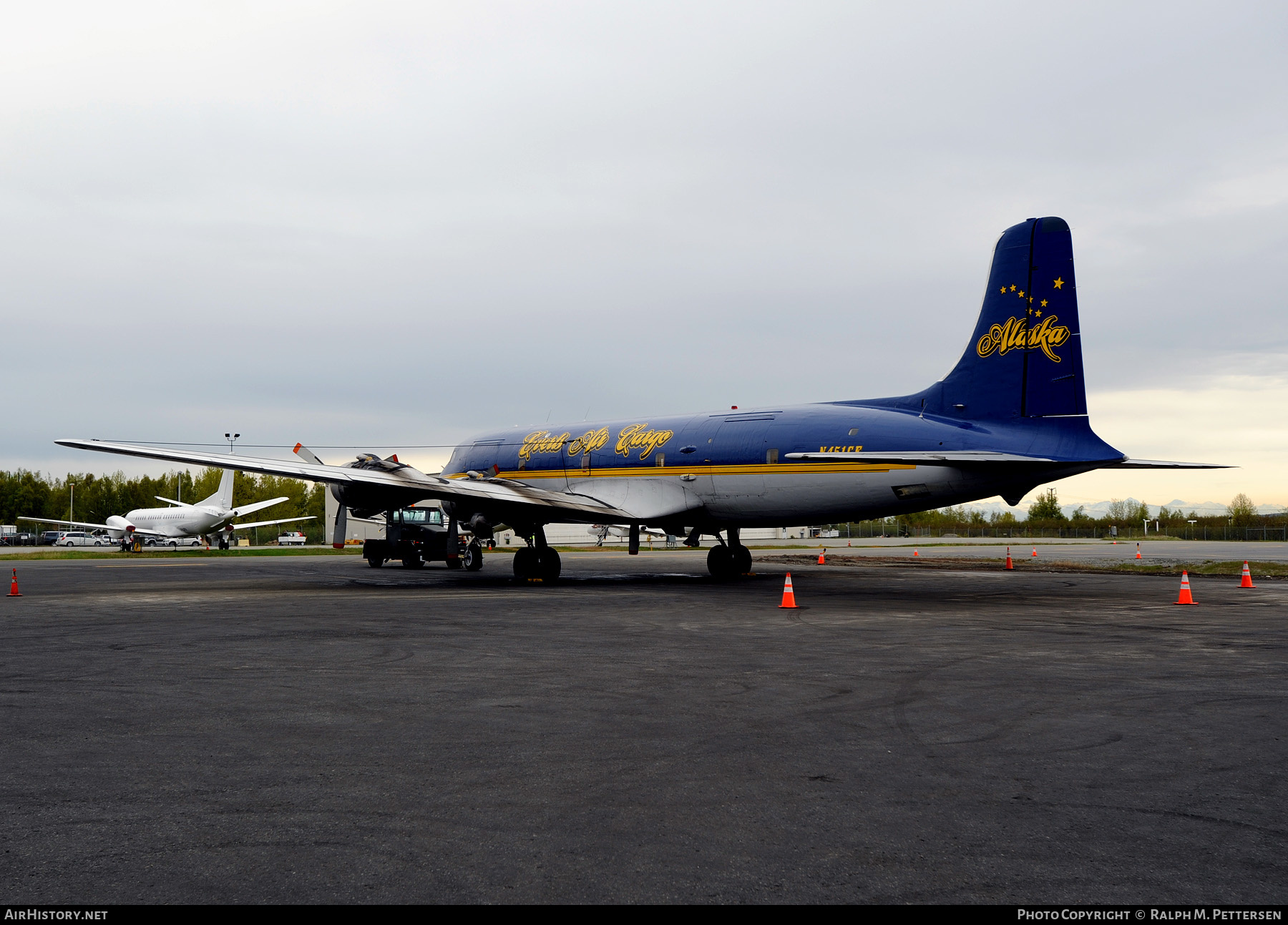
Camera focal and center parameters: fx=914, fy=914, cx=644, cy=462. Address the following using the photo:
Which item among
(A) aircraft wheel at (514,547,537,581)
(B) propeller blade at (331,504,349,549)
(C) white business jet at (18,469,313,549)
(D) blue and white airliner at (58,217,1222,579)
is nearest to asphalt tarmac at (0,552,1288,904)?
(D) blue and white airliner at (58,217,1222,579)

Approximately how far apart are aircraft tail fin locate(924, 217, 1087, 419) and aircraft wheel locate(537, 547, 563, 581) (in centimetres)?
1113

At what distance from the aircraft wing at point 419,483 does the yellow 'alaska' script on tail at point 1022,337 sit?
→ 9712 mm

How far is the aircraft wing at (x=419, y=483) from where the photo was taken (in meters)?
20.2

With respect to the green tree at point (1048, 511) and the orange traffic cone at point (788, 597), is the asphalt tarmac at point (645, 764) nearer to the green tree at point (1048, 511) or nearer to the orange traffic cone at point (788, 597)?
the orange traffic cone at point (788, 597)

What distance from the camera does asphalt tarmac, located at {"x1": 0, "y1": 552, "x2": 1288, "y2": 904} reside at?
4121 millimetres

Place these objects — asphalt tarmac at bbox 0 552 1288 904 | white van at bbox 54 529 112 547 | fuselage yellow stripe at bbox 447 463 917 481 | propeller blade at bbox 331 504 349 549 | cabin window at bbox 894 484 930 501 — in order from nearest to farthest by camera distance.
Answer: asphalt tarmac at bbox 0 552 1288 904 < cabin window at bbox 894 484 930 501 < fuselage yellow stripe at bbox 447 463 917 481 < propeller blade at bbox 331 504 349 549 < white van at bbox 54 529 112 547

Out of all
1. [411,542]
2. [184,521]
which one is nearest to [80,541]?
[184,521]

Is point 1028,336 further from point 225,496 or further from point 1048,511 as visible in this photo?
point 1048,511

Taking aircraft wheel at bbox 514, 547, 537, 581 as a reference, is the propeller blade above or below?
above

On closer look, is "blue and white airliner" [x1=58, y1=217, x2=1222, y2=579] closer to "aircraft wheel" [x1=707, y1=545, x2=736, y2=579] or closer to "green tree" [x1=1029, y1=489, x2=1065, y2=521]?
"aircraft wheel" [x1=707, y1=545, x2=736, y2=579]

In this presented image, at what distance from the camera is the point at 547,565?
24.1 meters

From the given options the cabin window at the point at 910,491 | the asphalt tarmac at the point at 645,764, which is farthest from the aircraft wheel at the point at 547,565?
the asphalt tarmac at the point at 645,764

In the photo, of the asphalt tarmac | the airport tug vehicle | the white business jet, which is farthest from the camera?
the white business jet

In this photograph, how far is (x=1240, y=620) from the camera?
47.5 feet
